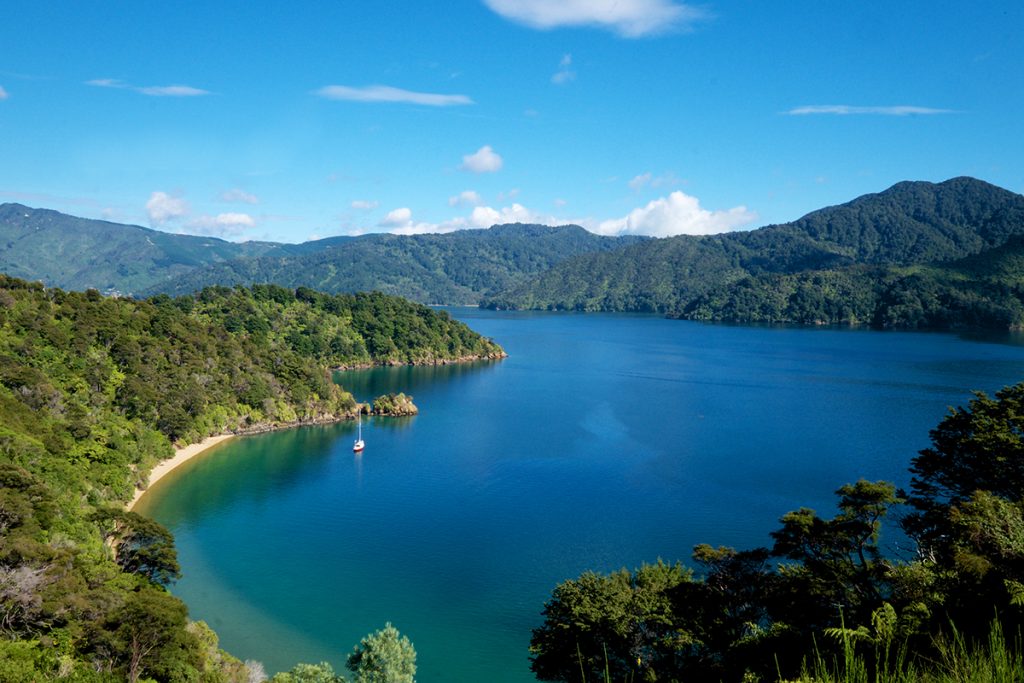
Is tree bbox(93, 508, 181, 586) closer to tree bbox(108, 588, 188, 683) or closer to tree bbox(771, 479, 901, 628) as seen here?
tree bbox(108, 588, 188, 683)

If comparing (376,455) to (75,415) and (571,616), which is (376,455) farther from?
(571,616)

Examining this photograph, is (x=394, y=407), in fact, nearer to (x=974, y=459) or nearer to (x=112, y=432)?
→ (x=112, y=432)

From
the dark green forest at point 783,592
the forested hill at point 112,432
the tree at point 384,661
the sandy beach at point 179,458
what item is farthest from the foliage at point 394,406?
the dark green forest at point 783,592

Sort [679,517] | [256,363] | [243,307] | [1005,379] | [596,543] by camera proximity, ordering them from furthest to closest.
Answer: [243,307] → [1005,379] → [256,363] → [679,517] → [596,543]

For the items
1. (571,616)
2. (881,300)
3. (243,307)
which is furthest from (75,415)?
(881,300)

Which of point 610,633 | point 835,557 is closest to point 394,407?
point 610,633
